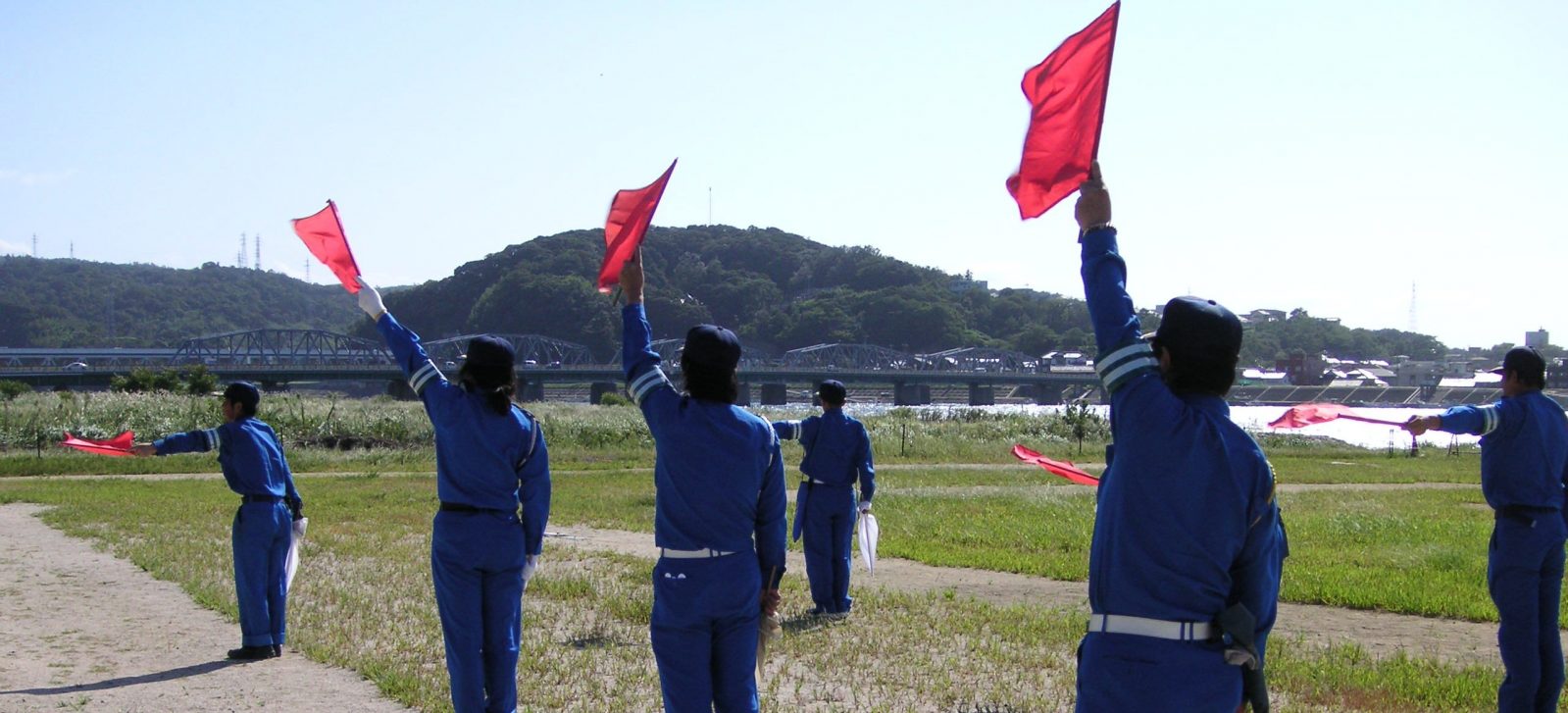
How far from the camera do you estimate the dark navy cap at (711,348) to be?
211 inches

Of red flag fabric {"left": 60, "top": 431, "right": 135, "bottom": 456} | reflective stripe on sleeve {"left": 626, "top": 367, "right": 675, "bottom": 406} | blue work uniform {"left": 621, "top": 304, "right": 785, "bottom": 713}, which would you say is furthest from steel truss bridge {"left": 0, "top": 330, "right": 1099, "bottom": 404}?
blue work uniform {"left": 621, "top": 304, "right": 785, "bottom": 713}

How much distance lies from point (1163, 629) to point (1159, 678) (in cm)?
13

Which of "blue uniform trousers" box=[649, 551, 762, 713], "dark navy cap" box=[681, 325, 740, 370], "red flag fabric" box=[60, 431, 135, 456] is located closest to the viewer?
"blue uniform trousers" box=[649, 551, 762, 713]

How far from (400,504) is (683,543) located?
1810 centimetres

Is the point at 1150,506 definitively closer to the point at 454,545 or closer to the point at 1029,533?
the point at 454,545

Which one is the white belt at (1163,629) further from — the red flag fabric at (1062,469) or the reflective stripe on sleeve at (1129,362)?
the red flag fabric at (1062,469)

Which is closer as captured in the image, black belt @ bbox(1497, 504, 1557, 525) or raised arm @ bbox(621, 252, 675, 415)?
raised arm @ bbox(621, 252, 675, 415)

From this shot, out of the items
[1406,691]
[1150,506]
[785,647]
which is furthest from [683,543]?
[1406,691]

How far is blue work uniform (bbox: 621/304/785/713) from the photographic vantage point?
5.16 metres

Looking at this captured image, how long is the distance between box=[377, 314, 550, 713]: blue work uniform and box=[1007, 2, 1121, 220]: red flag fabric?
3223 mm

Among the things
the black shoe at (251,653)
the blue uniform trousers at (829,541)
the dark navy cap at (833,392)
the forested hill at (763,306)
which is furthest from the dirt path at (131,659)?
the forested hill at (763,306)

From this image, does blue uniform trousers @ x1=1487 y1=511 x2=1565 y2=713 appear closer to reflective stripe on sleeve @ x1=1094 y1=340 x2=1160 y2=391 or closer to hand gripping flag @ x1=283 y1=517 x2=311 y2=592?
reflective stripe on sleeve @ x1=1094 y1=340 x2=1160 y2=391

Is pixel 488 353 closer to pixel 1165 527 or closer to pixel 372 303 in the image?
pixel 372 303

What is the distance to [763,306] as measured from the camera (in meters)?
173
